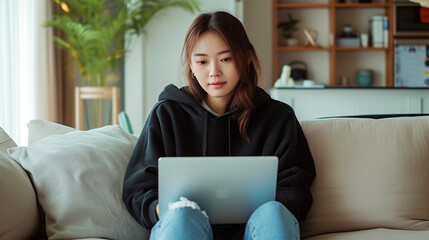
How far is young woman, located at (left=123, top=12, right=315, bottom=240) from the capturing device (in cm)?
153

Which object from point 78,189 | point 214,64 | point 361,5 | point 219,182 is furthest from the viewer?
point 361,5

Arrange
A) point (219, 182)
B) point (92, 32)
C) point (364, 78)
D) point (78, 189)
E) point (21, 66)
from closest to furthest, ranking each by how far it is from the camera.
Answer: point (219, 182) → point (78, 189) → point (21, 66) → point (92, 32) → point (364, 78)

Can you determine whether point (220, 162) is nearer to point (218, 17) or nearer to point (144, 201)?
point (144, 201)

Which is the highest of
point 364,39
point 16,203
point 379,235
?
point 364,39

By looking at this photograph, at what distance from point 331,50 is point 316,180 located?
15.2 ft

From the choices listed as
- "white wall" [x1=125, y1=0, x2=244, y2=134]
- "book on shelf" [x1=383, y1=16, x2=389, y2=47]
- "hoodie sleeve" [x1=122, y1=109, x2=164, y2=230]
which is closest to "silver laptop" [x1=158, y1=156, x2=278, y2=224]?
"hoodie sleeve" [x1=122, y1=109, x2=164, y2=230]

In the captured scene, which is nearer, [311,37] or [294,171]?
[294,171]

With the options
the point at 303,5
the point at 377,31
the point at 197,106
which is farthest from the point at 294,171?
the point at 377,31

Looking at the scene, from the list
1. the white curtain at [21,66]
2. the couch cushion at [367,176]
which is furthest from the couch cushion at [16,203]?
the white curtain at [21,66]

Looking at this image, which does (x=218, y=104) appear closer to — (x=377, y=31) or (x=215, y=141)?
(x=215, y=141)

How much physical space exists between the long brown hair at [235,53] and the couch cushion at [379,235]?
0.41 m

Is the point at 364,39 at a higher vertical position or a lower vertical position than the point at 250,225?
higher

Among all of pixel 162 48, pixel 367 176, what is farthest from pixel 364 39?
pixel 367 176

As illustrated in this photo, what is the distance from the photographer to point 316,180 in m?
1.66
